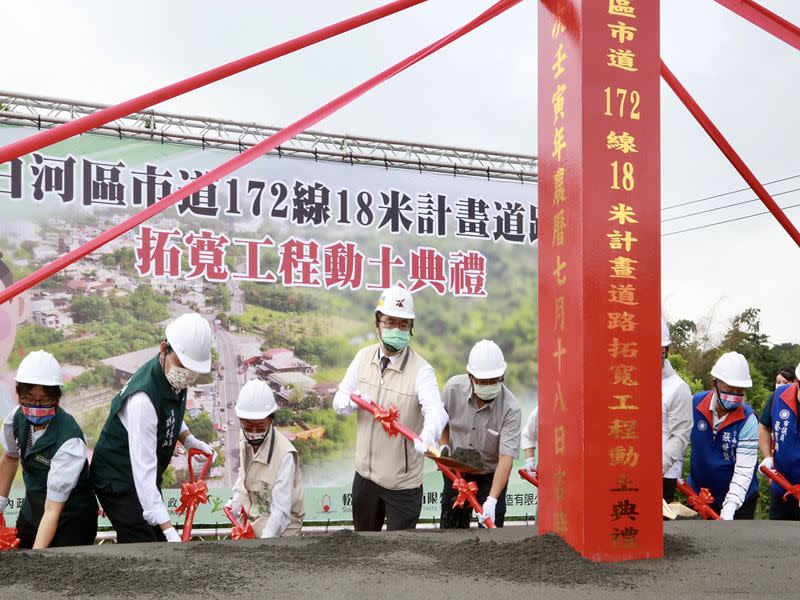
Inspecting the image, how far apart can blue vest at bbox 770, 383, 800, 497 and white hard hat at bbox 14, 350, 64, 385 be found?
367 cm

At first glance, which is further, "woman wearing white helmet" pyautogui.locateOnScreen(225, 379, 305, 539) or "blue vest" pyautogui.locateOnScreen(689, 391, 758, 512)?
"blue vest" pyautogui.locateOnScreen(689, 391, 758, 512)

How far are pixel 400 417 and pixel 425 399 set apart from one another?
0.56 ft

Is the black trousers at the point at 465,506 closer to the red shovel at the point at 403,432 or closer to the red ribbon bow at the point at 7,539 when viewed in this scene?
the red shovel at the point at 403,432

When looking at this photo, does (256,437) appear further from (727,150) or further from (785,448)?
(785,448)

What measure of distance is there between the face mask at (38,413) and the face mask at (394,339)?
1.51 metres

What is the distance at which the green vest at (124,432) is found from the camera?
298 centimetres

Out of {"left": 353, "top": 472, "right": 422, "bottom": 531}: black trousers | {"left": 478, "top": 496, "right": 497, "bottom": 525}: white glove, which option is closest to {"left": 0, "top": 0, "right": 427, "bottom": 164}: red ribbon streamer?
A: {"left": 353, "top": 472, "right": 422, "bottom": 531}: black trousers

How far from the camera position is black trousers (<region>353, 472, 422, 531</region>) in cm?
366

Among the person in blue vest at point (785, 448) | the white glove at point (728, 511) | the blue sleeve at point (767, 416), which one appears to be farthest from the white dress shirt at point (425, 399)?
the blue sleeve at point (767, 416)

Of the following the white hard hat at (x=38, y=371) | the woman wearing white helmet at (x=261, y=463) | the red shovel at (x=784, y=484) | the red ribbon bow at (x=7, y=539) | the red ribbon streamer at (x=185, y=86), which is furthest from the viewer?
the red shovel at (x=784, y=484)

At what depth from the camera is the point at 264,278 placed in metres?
5.50

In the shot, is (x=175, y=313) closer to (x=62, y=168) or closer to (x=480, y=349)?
(x=62, y=168)

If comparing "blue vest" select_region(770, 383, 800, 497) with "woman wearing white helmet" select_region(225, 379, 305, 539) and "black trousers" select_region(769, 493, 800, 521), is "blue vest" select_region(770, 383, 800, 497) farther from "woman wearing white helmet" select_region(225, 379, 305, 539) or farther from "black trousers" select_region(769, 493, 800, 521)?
"woman wearing white helmet" select_region(225, 379, 305, 539)

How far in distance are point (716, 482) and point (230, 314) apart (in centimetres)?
324
